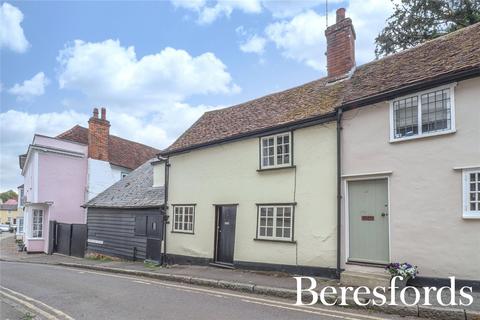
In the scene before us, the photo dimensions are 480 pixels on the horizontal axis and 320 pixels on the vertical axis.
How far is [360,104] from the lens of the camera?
10883mm

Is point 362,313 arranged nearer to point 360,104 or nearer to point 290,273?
point 290,273

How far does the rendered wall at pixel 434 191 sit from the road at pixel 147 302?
245 centimetres

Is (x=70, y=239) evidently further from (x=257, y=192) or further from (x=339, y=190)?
(x=339, y=190)

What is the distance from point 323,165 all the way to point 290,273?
3350mm

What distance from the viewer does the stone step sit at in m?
9.29

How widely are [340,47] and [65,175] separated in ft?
66.4

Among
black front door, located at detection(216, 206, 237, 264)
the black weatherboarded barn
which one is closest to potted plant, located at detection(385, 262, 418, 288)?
black front door, located at detection(216, 206, 237, 264)

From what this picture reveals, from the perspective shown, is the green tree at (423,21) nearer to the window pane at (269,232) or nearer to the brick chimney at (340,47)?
the brick chimney at (340,47)

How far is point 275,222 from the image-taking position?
12.8 meters

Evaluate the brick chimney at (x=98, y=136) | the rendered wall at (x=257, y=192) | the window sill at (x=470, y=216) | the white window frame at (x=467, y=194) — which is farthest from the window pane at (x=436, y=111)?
the brick chimney at (x=98, y=136)

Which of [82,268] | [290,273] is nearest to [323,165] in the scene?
[290,273]

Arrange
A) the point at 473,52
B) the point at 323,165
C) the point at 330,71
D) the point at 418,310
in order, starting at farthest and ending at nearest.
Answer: the point at 330,71 < the point at 323,165 < the point at 473,52 < the point at 418,310

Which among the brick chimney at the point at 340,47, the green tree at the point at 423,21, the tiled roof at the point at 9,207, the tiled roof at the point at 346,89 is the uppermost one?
the green tree at the point at 423,21

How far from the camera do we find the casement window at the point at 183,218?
16.0 meters
